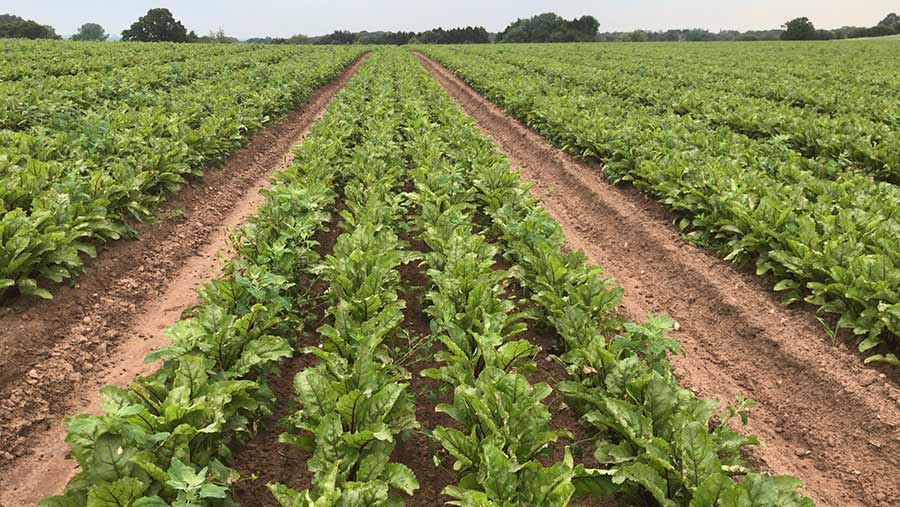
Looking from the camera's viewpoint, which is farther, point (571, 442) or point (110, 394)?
point (571, 442)

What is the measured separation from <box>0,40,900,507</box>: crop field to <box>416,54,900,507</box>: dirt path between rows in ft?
0.09

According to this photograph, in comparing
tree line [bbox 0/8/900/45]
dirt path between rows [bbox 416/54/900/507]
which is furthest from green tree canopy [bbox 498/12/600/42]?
dirt path between rows [bbox 416/54/900/507]

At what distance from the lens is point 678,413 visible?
363 centimetres

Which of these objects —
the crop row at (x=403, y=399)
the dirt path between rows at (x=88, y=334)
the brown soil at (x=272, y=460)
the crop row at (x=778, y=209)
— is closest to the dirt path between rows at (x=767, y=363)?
the crop row at (x=778, y=209)

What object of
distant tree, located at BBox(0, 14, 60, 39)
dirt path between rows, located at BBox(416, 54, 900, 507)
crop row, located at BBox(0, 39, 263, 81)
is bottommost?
dirt path between rows, located at BBox(416, 54, 900, 507)

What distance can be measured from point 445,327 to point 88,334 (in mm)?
3639

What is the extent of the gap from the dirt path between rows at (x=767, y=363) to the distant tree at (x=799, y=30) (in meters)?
98.4

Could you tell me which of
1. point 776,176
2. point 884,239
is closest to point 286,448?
point 884,239

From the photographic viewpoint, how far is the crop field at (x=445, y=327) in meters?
3.39

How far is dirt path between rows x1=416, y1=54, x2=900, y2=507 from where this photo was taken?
168 inches

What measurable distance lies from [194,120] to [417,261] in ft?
27.6

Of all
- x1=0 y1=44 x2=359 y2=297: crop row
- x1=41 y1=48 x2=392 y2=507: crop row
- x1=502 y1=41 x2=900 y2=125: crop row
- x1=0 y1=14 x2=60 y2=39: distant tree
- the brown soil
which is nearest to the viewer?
x1=41 y1=48 x2=392 y2=507: crop row

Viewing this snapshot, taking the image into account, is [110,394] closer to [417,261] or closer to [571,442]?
[571,442]

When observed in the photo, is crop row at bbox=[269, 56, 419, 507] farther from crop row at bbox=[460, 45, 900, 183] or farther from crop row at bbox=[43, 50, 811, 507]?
crop row at bbox=[460, 45, 900, 183]
